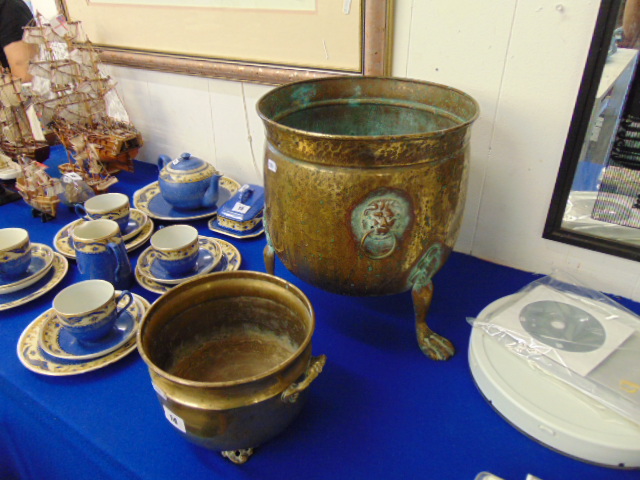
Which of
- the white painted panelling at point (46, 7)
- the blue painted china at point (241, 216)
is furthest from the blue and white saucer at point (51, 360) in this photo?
the white painted panelling at point (46, 7)

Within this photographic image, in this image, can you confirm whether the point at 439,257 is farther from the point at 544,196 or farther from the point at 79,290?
the point at 79,290

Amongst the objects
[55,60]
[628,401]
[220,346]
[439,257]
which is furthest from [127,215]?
[628,401]

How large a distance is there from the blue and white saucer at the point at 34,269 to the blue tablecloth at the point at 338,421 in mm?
42

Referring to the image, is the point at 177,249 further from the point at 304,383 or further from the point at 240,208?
the point at 304,383

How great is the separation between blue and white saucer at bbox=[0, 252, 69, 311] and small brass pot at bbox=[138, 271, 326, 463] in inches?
13.1

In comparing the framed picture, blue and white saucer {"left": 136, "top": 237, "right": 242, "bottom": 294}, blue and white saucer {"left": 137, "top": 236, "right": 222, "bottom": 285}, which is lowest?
blue and white saucer {"left": 136, "top": 237, "right": 242, "bottom": 294}

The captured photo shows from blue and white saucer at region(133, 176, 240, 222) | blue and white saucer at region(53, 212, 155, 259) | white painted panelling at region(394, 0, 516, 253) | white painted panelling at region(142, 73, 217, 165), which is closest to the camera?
white painted panelling at region(394, 0, 516, 253)

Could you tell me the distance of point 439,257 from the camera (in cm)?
67

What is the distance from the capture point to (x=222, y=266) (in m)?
0.89

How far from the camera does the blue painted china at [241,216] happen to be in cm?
99

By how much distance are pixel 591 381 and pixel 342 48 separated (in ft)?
2.16

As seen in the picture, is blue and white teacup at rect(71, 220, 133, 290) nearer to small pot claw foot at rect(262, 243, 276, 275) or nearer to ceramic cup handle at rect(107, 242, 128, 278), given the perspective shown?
ceramic cup handle at rect(107, 242, 128, 278)

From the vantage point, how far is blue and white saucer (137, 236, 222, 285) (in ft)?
2.76

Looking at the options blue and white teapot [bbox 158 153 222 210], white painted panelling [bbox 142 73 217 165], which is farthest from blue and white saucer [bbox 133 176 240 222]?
white painted panelling [bbox 142 73 217 165]
